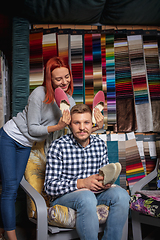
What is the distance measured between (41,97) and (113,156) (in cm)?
122

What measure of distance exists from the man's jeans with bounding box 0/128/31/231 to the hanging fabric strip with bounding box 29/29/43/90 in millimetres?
953

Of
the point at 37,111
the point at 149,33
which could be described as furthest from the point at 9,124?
the point at 149,33

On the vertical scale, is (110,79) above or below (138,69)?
below

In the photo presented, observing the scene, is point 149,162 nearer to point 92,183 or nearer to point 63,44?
point 92,183

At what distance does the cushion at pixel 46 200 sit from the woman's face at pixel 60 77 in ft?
2.00

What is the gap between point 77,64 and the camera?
261cm

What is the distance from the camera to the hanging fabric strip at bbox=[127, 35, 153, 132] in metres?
2.61

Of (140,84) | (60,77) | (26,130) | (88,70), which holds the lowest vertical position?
(26,130)

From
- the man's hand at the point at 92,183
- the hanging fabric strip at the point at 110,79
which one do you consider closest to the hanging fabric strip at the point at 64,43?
the hanging fabric strip at the point at 110,79

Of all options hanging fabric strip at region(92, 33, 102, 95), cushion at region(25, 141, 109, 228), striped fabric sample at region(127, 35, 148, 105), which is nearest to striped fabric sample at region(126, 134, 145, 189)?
striped fabric sample at region(127, 35, 148, 105)

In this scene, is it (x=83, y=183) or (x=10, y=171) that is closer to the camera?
(x=83, y=183)

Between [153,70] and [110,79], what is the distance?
0.58 metres

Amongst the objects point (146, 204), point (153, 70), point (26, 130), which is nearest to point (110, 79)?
point (153, 70)

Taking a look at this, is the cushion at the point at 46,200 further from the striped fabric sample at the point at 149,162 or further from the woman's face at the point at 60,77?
the striped fabric sample at the point at 149,162
